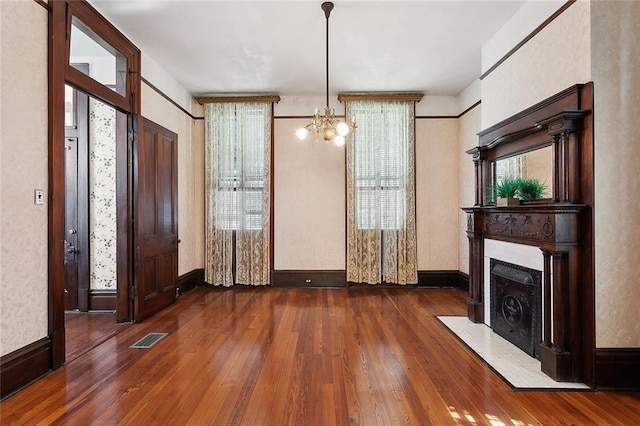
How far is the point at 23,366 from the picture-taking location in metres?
2.49

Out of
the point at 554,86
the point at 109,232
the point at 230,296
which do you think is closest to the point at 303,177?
the point at 230,296

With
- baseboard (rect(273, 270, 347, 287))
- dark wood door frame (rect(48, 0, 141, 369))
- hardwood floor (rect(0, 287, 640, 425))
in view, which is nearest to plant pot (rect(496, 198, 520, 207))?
hardwood floor (rect(0, 287, 640, 425))

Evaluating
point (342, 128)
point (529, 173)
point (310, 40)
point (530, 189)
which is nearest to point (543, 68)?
point (529, 173)

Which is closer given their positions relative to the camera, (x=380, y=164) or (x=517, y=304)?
(x=517, y=304)

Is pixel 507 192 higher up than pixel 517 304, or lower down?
higher up

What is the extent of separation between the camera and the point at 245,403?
91.2 inches

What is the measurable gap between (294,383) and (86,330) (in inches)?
108

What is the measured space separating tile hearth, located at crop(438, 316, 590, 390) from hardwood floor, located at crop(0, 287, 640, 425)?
9 centimetres

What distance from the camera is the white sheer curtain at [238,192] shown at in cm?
582

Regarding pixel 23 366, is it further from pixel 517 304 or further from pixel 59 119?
pixel 517 304

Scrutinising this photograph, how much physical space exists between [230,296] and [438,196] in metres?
3.97

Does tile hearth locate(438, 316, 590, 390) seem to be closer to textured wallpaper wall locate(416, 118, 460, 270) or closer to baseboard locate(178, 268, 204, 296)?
textured wallpaper wall locate(416, 118, 460, 270)

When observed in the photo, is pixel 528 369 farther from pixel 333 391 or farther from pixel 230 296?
pixel 230 296

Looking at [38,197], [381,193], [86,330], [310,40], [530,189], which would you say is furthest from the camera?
[381,193]
